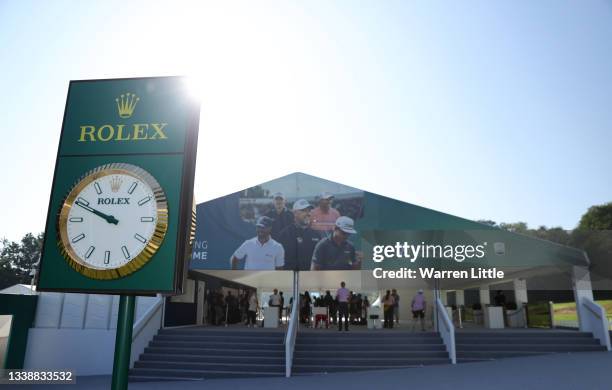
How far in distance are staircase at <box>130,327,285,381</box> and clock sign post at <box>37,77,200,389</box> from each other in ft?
27.3

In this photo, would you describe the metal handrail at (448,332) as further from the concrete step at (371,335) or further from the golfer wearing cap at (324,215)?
the golfer wearing cap at (324,215)

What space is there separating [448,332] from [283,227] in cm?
544

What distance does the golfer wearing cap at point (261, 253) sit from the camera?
1358 cm

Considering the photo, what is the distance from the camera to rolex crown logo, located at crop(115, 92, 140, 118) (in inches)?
120

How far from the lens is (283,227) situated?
13828mm

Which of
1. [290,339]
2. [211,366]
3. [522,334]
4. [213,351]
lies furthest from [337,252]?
[522,334]

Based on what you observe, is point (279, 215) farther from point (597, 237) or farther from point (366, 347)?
point (597, 237)

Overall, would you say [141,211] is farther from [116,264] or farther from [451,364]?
[451,364]

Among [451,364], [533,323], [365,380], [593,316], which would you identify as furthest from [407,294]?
[365,380]

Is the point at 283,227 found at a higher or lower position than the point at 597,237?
lower

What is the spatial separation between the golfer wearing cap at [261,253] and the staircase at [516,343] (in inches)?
215

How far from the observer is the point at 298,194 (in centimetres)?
1416

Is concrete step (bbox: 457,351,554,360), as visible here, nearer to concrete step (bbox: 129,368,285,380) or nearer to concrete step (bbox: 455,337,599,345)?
concrete step (bbox: 455,337,599,345)

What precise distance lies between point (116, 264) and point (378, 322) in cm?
1315
